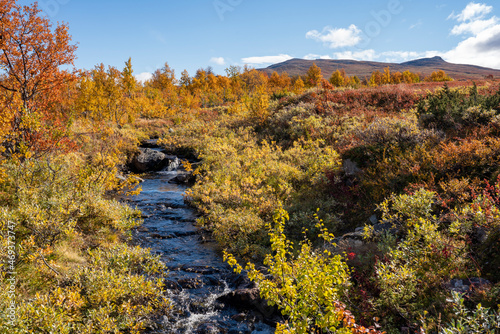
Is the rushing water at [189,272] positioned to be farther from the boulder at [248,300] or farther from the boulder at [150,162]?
the boulder at [150,162]

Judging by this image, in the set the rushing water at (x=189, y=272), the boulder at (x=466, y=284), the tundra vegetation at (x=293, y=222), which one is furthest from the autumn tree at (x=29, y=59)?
the boulder at (x=466, y=284)

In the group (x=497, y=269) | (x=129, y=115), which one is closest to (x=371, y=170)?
(x=497, y=269)

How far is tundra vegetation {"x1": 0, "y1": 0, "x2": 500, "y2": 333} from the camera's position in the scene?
4438 millimetres

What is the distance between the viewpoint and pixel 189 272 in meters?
7.78

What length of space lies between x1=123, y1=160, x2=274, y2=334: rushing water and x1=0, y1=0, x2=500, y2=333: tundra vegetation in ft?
1.77

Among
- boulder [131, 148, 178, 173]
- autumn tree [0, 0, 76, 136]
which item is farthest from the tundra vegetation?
boulder [131, 148, 178, 173]

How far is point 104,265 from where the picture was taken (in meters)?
6.30

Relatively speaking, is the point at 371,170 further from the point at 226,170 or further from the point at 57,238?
the point at 57,238

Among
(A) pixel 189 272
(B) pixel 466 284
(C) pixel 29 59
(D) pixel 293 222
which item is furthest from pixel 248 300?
(C) pixel 29 59

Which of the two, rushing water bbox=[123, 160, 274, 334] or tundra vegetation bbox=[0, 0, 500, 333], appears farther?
rushing water bbox=[123, 160, 274, 334]

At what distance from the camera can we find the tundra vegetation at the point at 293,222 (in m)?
4.44

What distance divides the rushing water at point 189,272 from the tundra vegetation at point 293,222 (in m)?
0.54

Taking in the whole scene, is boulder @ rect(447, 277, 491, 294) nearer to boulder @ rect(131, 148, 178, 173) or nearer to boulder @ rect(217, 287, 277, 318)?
boulder @ rect(217, 287, 277, 318)

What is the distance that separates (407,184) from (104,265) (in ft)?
27.8
